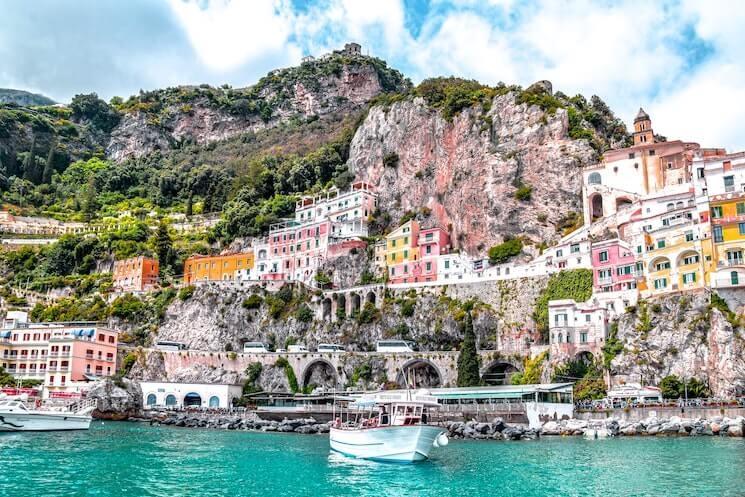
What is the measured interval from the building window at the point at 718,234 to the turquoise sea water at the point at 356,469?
727 inches

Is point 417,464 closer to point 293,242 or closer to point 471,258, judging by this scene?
point 471,258

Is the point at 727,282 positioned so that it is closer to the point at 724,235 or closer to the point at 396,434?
the point at 724,235

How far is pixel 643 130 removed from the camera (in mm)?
79500

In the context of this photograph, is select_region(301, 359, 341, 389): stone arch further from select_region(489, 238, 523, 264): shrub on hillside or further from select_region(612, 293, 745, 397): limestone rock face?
select_region(612, 293, 745, 397): limestone rock face

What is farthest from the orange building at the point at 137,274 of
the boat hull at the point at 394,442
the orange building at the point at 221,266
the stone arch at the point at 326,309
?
the boat hull at the point at 394,442

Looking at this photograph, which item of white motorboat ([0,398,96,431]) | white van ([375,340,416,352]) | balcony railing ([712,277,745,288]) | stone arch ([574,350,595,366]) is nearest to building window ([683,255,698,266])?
balcony railing ([712,277,745,288])

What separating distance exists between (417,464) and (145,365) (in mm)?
48609

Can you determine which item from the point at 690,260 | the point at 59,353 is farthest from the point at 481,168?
the point at 59,353

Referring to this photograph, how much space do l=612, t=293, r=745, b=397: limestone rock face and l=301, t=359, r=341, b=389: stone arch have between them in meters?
29.0

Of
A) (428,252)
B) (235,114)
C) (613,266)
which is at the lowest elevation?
(613,266)

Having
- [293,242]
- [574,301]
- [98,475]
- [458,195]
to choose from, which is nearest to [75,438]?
[98,475]

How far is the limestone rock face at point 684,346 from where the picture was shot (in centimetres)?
5112

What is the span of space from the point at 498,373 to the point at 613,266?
14.5m

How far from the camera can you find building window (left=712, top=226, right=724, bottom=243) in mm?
56181
